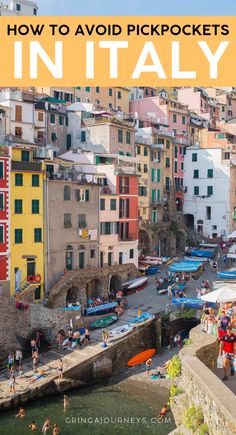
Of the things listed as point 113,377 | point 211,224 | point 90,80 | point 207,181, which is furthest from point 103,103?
point 90,80

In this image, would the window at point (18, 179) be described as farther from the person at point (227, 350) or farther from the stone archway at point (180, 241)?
the person at point (227, 350)

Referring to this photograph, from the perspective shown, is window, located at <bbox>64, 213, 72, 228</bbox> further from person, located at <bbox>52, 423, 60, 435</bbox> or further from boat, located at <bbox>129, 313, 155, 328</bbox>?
person, located at <bbox>52, 423, 60, 435</bbox>

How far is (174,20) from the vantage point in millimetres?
12320

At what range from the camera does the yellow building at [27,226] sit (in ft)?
133

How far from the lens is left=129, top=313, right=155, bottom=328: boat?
37.6 meters

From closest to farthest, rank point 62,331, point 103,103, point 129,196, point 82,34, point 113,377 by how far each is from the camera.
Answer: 1. point 82,34
2. point 113,377
3. point 62,331
4. point 129,196
5. point 103,103

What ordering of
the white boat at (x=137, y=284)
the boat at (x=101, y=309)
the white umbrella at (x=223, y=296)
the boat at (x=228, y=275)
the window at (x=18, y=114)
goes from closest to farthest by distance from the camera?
the white umbrella at (x=223, y=296)
the boat at (x=101, y=309)
the boat at (x=228, y=275)
the white boat at (x=137, y=284)
the window at (x=18, y=114)

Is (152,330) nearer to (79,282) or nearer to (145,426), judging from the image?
(79,282)

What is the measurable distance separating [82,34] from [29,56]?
1.50 metres

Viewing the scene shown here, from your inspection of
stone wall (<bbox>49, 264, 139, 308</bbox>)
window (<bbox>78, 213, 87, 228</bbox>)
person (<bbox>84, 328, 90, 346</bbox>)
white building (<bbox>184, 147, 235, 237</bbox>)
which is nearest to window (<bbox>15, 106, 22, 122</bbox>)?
window (<bbox>78, 213, 87, 228</bbox>)

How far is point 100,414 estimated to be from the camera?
28.0 meters

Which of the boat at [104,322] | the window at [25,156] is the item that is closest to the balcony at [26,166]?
the window at [25,156]

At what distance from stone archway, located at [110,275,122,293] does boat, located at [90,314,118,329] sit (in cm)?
824

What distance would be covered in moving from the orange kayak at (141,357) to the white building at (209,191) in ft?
104
